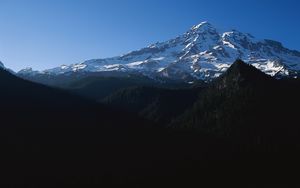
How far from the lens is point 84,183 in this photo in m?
161

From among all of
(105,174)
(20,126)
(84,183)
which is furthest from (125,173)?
(20,126)

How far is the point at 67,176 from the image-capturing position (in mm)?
165000

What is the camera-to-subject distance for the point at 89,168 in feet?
574

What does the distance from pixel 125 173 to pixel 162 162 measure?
2129cm

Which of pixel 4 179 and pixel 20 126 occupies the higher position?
pixel 20 126

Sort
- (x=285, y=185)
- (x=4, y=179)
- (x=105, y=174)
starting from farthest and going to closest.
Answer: (x=285, y=185) → (x=105, y=174) → (x=4, y=179)

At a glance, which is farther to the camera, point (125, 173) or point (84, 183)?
point (125, 173)

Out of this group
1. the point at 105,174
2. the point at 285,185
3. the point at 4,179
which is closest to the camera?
the point at 4,179

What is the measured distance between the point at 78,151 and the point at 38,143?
14.9 meters

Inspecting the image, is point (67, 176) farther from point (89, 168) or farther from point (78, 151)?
point (78, 151)

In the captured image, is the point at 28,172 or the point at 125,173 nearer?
the point at 28,172

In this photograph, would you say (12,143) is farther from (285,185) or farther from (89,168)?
(285,185)

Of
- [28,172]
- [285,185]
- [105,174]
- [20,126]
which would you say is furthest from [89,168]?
[285,185]

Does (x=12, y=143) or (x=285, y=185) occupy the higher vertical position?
(x=12, y=143)
